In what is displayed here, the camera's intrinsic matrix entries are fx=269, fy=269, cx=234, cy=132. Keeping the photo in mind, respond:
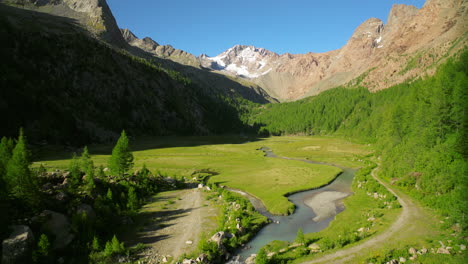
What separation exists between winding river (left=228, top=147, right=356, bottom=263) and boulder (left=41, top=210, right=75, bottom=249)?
21244mm

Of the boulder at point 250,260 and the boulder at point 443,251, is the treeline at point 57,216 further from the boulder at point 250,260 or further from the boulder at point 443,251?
the boulder at point 443,251

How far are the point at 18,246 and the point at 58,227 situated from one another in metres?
5.72

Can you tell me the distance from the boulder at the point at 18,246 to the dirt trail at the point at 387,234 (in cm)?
3117

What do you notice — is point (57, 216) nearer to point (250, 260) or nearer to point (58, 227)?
point (58, 227)

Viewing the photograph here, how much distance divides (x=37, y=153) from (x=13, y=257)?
300 ft

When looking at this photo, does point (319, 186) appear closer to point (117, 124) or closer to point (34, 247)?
point (34, 247)

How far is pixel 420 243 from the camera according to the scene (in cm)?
3306

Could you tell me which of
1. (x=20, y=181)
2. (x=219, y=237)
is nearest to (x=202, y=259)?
(x=219, y=237)

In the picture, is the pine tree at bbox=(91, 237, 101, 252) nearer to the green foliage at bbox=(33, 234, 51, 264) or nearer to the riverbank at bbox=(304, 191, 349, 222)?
the green foliage at bbox=(33, 234, 51, 264)

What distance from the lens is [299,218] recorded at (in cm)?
4853

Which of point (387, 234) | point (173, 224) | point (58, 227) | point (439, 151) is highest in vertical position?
point (439, 151)

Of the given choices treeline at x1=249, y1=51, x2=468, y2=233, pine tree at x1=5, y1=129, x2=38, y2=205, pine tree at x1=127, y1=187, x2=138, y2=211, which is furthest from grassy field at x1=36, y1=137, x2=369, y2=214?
pine tree at x1=5, y1=129, x2=38, y2=205

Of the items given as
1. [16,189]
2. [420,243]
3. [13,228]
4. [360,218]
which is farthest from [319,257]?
[16,189]

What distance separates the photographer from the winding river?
38781 millimetres
